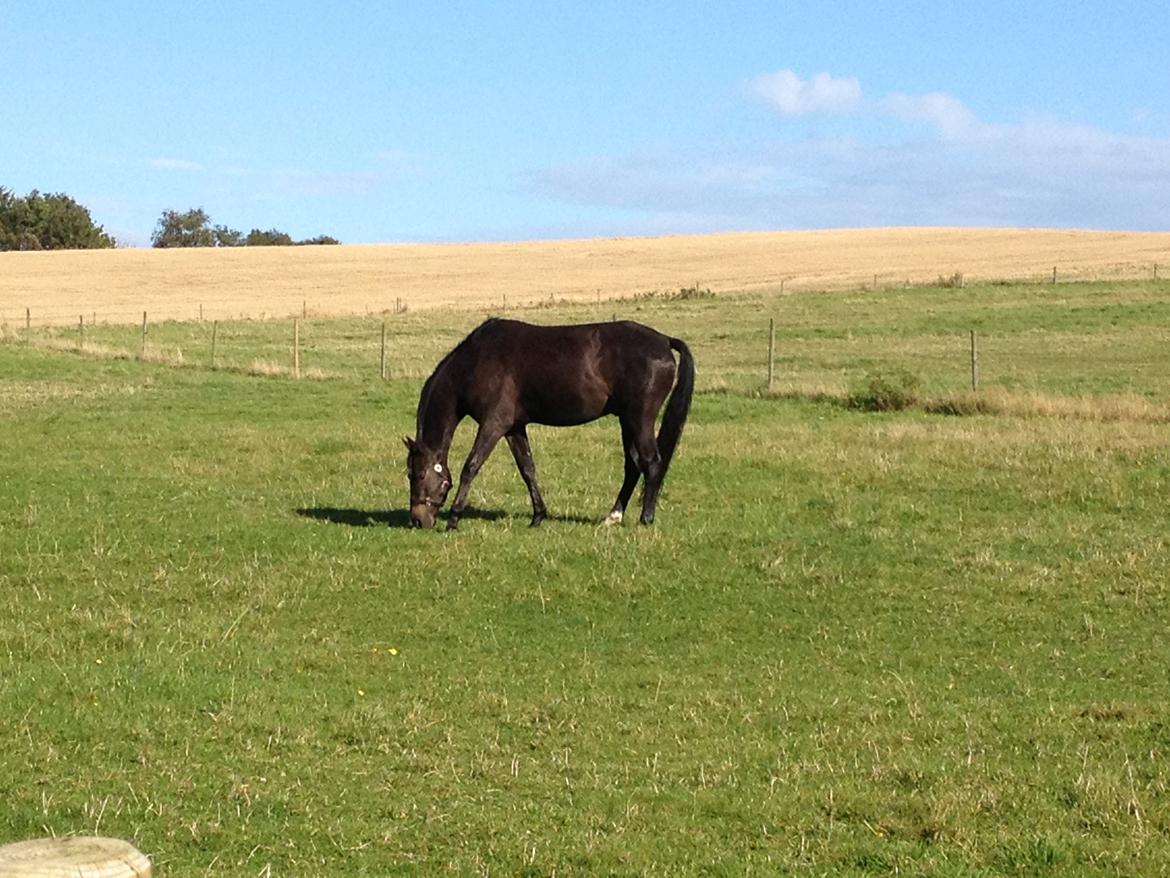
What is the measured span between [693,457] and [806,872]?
1309 cm

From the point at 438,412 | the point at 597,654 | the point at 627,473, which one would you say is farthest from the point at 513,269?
the point at 597,654

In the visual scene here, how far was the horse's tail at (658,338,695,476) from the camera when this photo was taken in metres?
14.8

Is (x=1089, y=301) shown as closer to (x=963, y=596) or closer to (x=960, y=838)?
(x=963, y=596)

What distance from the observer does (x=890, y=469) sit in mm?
17891

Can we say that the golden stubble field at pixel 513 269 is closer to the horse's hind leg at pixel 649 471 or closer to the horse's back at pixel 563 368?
the horse's back at pixel 563 368

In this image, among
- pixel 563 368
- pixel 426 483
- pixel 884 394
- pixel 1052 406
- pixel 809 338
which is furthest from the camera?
pixel 809 338

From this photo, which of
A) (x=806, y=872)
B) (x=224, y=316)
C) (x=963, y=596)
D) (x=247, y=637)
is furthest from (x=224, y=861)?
(x=224, y=316)

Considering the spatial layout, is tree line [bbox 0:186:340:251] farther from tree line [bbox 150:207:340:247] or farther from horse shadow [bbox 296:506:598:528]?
horse shadow [bbox 296:506:598:528]

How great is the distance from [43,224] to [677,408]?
102240 millimetres

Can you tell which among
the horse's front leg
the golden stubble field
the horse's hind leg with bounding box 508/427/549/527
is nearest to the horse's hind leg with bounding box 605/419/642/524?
the horse's hind leg with bounding box 508/427/549/527

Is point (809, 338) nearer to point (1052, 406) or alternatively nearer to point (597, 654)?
point (1052, 406)

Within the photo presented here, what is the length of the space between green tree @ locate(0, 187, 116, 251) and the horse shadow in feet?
327

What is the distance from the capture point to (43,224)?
108 metres

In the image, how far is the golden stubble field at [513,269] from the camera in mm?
62969
